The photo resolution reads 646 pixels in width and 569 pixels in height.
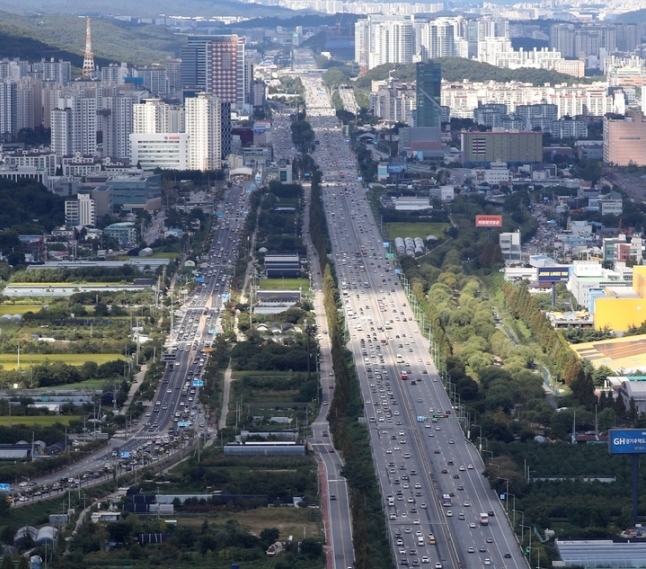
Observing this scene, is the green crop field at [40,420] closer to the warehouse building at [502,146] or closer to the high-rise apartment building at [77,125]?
the high-rise apartment building at [77,125]

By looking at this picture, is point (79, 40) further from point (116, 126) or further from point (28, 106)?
point (116, 126)

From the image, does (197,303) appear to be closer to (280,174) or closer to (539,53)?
(280,174)

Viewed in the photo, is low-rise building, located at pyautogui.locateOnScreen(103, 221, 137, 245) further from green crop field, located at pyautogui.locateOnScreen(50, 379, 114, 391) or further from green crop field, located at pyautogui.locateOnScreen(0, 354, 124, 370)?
green crop field, located at pyautogui.locateOnScreen(50, 379, 114, 391)

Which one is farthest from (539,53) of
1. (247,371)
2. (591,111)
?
(247,371)

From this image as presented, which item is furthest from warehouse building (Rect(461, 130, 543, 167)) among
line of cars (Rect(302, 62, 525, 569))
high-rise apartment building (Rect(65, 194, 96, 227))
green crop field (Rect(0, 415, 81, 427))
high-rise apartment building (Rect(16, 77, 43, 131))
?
green crop field (Rect(0, 415, 81, 427))

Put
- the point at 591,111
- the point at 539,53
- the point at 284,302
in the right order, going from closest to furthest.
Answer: the point at 284,302, the point at 591,111, the point at 539,53

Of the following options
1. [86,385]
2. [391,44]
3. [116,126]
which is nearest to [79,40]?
[391,44]
